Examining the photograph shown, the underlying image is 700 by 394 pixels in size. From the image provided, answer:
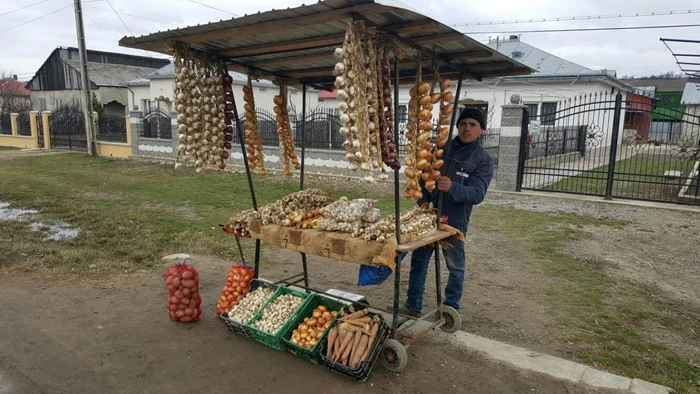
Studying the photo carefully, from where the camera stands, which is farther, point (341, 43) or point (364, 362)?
point (341, 43)

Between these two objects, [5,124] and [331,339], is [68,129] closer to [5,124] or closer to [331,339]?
[5,124]

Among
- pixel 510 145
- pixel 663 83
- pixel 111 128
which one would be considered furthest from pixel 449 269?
pixel 663 83

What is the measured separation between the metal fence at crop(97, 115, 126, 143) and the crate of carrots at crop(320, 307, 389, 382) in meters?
20.0

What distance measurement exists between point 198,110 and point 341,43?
1282 mm

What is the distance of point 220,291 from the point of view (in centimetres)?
507

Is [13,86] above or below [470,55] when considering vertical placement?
above

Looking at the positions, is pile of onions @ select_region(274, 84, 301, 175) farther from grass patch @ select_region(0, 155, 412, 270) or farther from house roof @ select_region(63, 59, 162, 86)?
house roof @ select_region(63, 59, 162, 86)

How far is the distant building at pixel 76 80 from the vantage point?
1262 inches

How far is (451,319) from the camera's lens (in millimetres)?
4023

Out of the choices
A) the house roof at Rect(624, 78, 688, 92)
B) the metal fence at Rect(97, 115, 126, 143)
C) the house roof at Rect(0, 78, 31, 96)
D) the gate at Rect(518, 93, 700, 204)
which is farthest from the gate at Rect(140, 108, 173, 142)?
the house roof at Rect(624, 78, 688, 92)

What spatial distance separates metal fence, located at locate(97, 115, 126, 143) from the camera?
20719 millimetres

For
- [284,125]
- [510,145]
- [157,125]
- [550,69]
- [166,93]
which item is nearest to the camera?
Result: [284,125]

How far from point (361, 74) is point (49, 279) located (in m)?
4.55

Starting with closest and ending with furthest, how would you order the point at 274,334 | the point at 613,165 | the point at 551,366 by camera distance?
1. the point at 551,366
2. the point at 274,334
3. the point at 613,165
